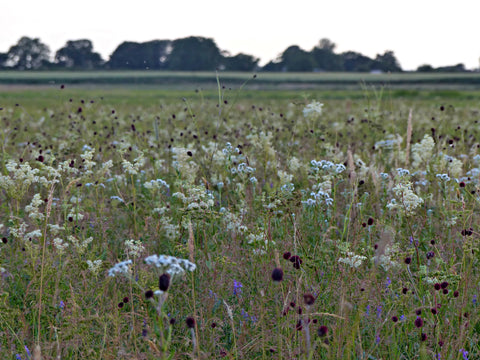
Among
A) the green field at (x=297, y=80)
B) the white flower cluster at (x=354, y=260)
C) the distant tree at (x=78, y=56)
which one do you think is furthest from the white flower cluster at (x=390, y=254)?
the distant tree at (x=78, y=56)

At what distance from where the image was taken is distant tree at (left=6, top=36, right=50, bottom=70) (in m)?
93.3

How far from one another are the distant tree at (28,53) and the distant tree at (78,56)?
4261 millimetres

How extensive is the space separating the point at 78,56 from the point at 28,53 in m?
14.6

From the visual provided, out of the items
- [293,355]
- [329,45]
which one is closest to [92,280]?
[293,355]

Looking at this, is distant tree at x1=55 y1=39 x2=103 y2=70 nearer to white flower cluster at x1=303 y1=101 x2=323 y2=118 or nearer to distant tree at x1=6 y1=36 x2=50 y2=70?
distant tree at x1=6 y1=36 x2=50 y2=70

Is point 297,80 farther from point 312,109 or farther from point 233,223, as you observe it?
point 233,223

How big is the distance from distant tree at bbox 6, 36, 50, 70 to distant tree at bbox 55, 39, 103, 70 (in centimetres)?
426

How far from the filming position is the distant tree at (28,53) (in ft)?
306

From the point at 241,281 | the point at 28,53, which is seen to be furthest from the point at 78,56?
the point at 241,281

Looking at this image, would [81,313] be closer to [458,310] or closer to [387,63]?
[458,310]

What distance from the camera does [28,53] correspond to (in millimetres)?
95625

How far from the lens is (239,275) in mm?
3422

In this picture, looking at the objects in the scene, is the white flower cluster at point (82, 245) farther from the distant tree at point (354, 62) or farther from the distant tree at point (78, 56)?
the distant tree at point (78, 56)

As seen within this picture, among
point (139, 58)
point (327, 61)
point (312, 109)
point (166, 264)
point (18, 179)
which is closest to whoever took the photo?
point (166, 264)
